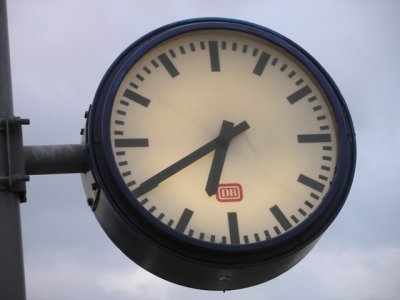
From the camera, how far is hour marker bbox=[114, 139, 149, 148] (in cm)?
350

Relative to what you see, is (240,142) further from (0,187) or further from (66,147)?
(0,187)

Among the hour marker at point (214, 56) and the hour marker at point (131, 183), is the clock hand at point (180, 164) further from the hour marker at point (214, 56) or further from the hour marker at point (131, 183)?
the hour marker at point (214, 56)

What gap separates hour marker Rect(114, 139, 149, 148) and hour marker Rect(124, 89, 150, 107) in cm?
20

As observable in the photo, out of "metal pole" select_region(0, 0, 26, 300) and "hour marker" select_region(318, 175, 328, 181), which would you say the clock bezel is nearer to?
"hour marker" select_region(318, 175, 328, 181)

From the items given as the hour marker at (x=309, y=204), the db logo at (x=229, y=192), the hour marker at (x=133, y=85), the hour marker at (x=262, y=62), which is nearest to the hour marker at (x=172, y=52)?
the hour marker at (x=133, y=85)

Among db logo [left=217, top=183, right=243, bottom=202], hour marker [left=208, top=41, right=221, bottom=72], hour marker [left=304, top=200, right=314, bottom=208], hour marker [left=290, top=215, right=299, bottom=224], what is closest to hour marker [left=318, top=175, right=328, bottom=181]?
hour marker [left=304, top=200, right=314, bottom=208]

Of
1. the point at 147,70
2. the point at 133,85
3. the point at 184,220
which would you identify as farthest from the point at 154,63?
the point at 184,220

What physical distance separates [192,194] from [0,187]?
800mm

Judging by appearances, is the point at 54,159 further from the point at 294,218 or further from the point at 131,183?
the point at 294,218

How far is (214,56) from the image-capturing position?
3.88 meters

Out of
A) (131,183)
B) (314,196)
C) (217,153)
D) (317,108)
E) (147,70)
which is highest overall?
(147,70)

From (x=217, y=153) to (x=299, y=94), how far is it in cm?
53

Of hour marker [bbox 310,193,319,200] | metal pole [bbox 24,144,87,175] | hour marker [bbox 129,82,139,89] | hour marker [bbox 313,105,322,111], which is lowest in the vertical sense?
hour marker [bbox 310,193,319,200]

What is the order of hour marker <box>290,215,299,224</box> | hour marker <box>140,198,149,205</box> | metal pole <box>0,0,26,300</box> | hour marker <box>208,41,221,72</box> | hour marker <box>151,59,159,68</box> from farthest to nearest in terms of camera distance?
hour marker <box>208,41,221,72</box>, hour marker <box>151,59,159,68</box>, hour marker <box>290,215,299,224</box>, hour marker <box>140,198,149,205</box>, metal pole <box>0,0,26,300</box>
